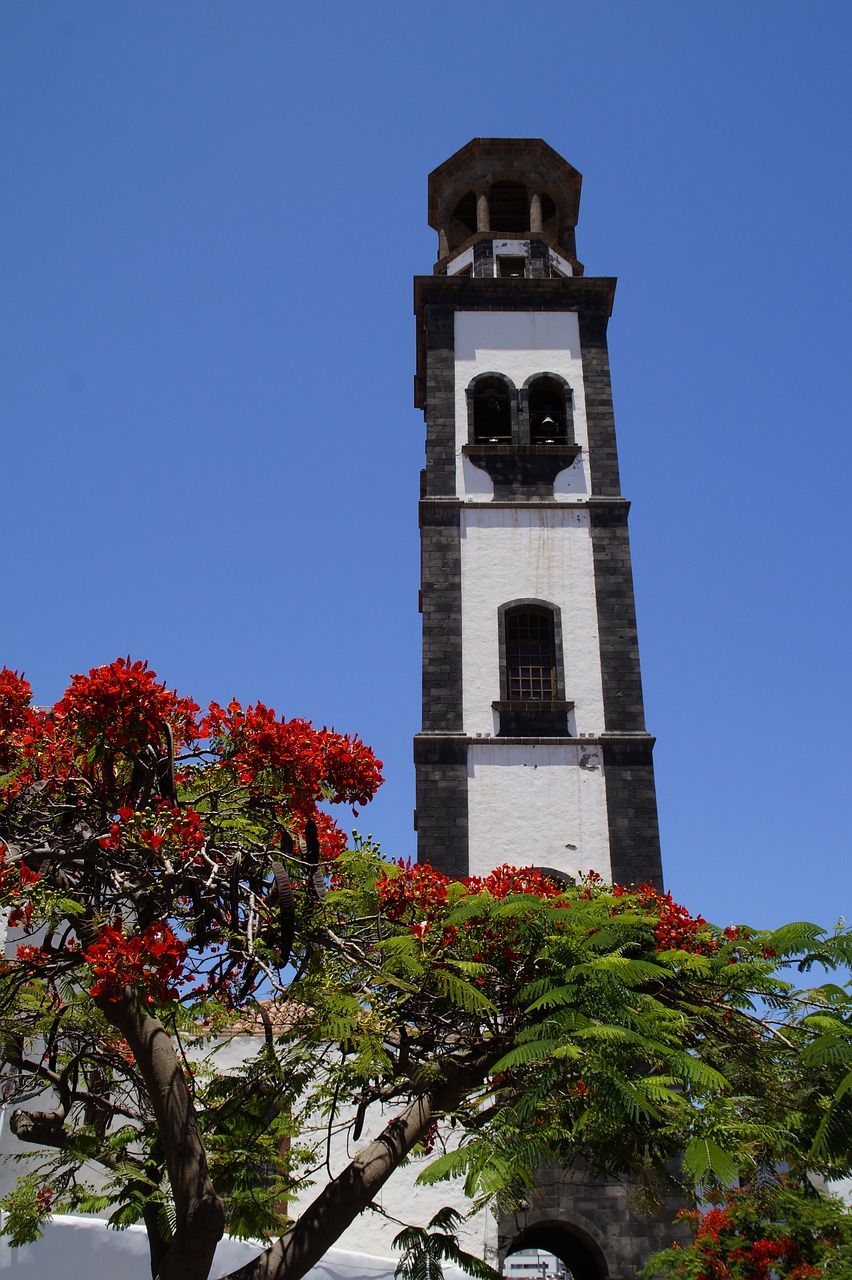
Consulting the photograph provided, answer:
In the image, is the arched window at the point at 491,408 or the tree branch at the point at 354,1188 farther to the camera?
the arched window at the point at 491,408

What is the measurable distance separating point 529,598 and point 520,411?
158 inches

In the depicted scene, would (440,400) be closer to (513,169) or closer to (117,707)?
(513,169)

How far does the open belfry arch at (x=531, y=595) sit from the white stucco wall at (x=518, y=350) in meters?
0.03

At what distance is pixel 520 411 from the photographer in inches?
833

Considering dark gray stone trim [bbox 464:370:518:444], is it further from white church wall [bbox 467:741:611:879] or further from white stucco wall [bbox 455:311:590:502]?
white church wall [bbox 467:741:611:879]

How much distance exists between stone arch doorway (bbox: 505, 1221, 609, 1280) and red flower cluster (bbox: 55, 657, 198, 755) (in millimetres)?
11467

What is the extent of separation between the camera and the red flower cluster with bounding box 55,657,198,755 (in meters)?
6.42

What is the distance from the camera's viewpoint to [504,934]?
314 inches

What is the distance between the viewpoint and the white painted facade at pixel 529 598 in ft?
56.1

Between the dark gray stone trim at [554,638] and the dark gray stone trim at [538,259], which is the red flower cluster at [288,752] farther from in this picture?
the dark gray stone trim at [538,259]

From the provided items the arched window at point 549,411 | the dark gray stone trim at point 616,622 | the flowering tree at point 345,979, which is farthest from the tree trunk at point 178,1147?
the arched window at point 549,411

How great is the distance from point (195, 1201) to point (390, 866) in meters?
2.49

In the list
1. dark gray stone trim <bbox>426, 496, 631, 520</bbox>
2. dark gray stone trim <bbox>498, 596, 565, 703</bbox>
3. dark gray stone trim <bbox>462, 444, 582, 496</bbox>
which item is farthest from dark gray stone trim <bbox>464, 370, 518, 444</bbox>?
dark gray stone trim <bbox>498, 596, 565, 703</bbox>

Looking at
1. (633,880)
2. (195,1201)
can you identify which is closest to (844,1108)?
(195,1201)
